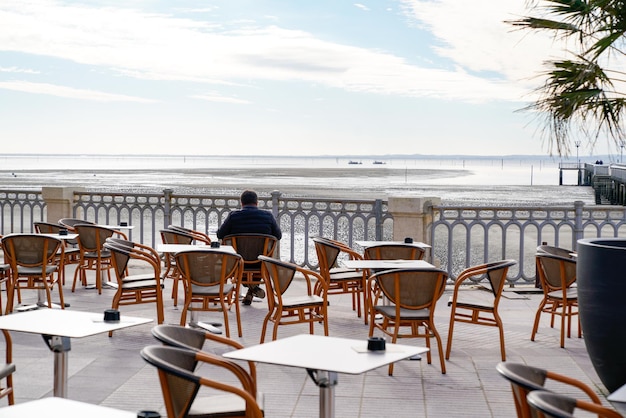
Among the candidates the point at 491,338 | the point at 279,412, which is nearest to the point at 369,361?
the point at 279,412

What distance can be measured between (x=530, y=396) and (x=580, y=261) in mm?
3362

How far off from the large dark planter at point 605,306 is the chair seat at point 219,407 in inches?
109

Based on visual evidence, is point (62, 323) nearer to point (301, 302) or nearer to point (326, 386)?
point (326, 386)

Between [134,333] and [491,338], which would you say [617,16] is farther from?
[134,333]

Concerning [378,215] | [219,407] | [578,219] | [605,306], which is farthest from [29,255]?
[578,219]

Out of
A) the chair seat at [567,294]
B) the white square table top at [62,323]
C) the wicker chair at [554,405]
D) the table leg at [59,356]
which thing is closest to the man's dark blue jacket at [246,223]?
the chair seat at [567,294]

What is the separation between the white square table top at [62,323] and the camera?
4043 millimetres

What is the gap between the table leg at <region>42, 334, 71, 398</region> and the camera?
4.28m

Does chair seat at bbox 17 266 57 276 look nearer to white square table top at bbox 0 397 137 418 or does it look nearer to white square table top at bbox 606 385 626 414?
white square table top at bbox 0 397 137 418

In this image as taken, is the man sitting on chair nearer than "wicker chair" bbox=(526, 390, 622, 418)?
No

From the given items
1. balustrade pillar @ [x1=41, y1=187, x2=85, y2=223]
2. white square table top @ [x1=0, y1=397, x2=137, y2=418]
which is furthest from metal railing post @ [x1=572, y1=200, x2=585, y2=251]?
white square table top @ [x1=0, y1=397, x2=137, y2=418]

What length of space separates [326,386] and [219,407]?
574 millimetres

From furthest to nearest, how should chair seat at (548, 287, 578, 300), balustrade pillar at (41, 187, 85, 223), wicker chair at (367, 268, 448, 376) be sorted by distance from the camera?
balustrade pillar at (41, 187, 85, 223)
chair seat at (548, 287, 578, 300)
wicker chair at (367, 268, 448, 376)

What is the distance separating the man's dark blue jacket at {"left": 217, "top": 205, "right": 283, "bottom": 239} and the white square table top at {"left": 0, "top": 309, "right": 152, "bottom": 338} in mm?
4592
